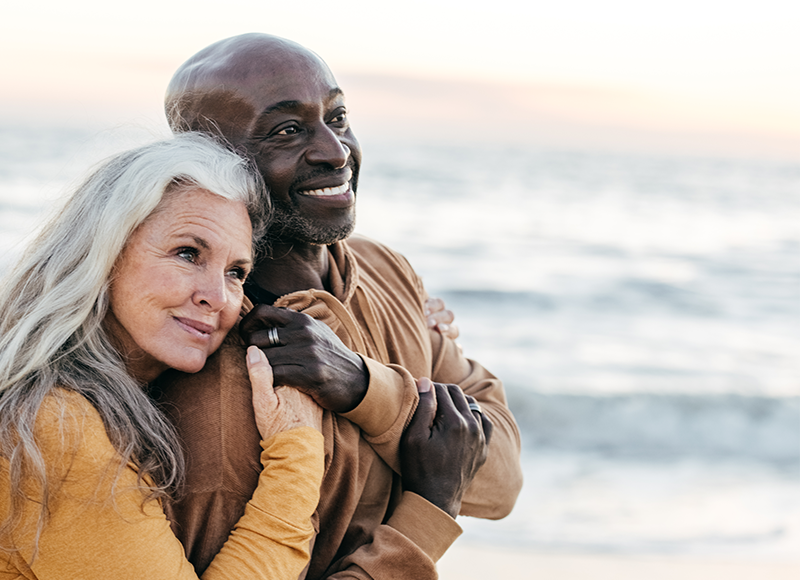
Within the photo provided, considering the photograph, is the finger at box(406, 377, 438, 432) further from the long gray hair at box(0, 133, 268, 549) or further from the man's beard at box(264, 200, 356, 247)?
the long gray hair at box(0, 133, 268, 549)

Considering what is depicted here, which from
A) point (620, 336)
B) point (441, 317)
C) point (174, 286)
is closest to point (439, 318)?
point (441, 317)

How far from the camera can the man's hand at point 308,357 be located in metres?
1.78

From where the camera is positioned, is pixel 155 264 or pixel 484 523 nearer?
pixel 155 264

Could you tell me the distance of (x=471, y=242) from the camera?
51.1ft

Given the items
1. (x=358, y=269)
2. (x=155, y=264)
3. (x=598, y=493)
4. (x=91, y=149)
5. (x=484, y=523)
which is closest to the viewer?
→ (x=155, y=264)

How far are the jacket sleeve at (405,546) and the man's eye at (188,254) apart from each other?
0.77m

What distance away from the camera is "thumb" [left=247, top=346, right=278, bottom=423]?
174 centimetres

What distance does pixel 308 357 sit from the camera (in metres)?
1.80

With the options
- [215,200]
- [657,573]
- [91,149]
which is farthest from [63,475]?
[657,573]

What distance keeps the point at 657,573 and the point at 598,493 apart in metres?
1.01

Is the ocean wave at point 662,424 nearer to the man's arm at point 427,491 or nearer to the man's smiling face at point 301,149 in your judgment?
the man's arm at point 427,491

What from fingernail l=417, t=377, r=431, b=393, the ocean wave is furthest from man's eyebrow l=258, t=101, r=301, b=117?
the ocean wave

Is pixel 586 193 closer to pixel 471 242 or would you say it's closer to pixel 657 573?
pixel 471 242

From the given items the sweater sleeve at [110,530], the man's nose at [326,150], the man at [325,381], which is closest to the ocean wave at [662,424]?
the man at [325,381]
